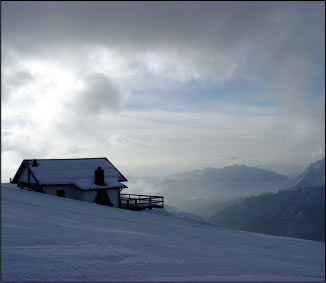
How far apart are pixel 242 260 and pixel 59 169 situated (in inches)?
1132

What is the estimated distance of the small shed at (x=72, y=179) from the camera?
3347cm

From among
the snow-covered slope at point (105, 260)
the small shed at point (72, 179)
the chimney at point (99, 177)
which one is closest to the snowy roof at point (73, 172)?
the small shed at point (72, 179)

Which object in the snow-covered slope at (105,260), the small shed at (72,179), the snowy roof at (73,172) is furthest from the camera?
the snowy roof at (73,172)

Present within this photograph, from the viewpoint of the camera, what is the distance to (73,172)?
36.1 meters

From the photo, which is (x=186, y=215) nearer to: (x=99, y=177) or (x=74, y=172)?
(x=99, y=177)

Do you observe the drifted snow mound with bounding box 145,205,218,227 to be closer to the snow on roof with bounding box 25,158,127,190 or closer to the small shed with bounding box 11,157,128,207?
the small shed with bounding box 11,157,128,207

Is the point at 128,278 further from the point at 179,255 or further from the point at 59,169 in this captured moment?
the point at 59,169

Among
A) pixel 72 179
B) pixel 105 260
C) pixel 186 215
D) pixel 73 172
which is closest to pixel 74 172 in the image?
pixel 73 172

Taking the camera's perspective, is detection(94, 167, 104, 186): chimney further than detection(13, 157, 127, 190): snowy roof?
Yes

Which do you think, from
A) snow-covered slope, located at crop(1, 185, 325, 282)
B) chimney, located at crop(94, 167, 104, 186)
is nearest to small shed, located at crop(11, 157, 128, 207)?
chimney, located at crop(94, 167, 104, 186)

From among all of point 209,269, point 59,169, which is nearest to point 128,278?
point 209,269

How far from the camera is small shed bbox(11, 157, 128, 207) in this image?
110 feet

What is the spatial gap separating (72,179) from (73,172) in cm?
155

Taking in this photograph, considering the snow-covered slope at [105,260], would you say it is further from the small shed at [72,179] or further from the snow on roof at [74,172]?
the snow on roof at [74,172]
